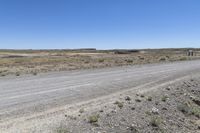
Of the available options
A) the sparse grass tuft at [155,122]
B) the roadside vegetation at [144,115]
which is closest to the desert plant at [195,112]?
the roadside vegetation at [144,115]

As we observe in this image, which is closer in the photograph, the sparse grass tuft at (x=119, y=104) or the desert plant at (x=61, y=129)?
the desert plant at (x=61, y=129)

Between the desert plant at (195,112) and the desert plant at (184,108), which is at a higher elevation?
the desert plant at (184,108)

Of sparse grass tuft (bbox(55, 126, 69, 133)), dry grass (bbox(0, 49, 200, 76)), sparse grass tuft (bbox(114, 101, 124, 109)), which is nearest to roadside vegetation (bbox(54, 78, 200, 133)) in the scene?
sparse grass tuft (bbox(114, 101, 124, 109))

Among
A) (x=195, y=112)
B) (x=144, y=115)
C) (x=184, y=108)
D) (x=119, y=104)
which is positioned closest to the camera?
(x=144, y=115)

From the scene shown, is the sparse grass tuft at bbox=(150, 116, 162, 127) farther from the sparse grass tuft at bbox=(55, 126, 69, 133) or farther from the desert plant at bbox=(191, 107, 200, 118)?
the sparse grass tuft at bbox=(55, 126, 69, 133)

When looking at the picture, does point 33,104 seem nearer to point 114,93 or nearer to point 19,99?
point 19,99

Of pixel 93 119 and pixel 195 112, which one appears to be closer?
A: pixel 93 119

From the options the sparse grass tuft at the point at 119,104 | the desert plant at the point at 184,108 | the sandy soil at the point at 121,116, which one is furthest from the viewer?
the desert plant at the point at 184,108

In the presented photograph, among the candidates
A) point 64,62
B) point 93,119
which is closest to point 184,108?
point 93,119

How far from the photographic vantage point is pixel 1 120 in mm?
6656

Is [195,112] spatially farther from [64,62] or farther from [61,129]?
[64,62]

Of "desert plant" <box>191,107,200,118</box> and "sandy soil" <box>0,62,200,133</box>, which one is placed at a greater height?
"sandy soil" <box>0,62,200,133</box>

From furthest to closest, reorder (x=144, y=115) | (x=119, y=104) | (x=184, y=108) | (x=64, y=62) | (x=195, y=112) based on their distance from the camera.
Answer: (x=64, y=62) < (x=184, y=108) < (x=195, y=112) < (x=119, y=104) < (x=144, y=115)

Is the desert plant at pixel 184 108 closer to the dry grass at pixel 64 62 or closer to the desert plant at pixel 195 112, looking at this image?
the desert plant at pixel 195 112
